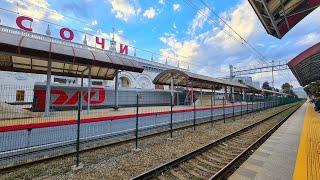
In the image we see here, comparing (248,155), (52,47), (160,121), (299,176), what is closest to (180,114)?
(160,121)

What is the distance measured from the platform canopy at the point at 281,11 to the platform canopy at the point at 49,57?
10.2 metres

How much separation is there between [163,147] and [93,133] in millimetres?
3697

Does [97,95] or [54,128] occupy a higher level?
[97,95]

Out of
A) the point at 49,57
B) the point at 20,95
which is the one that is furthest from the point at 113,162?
the point at 49,57

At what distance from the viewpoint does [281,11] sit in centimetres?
945

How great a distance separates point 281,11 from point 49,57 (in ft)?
39.7

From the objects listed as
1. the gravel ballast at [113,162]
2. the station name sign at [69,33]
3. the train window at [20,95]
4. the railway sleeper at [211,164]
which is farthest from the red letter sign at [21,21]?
the railway sleeper at [211,164]

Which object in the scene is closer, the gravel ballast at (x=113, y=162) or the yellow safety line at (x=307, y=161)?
the yellow safety line at (x=307, y=161)

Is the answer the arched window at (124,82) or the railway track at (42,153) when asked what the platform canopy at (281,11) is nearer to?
the railway track at (42,153)

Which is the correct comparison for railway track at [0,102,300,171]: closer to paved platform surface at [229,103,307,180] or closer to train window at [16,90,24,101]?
train window at [16,90,24,101]

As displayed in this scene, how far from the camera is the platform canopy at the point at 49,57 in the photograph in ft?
36.4

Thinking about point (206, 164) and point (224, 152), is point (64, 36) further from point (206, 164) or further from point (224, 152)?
point (206, 164)

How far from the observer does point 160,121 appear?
15.0 meters

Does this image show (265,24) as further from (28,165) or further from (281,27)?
(28,165)
